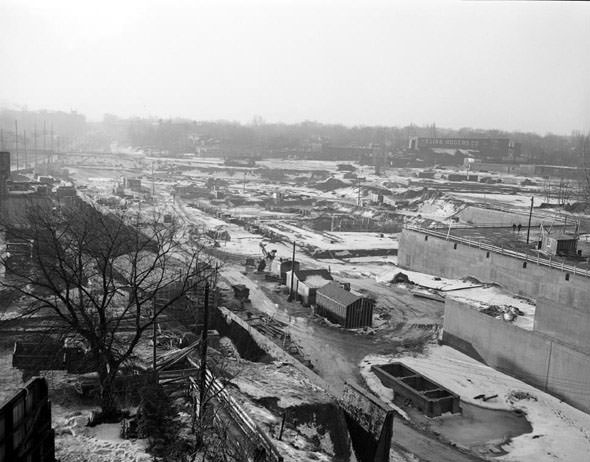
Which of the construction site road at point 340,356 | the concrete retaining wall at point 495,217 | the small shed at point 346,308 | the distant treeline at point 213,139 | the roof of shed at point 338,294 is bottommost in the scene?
the construction site road at point 340,356

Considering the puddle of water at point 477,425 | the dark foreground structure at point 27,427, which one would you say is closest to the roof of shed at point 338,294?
the puddle of water at point 477,425

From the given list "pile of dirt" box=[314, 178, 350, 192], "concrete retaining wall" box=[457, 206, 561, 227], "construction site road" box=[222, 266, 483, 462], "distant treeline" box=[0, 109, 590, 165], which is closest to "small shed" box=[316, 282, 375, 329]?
"construction site road" box=[222, 266, 483, 462]

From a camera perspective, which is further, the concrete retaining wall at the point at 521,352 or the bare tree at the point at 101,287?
the concrete retaining wall at the point at 521,352

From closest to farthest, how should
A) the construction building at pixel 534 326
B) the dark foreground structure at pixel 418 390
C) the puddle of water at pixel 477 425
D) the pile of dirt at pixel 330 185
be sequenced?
the puddle of water at pixel 477 425
the dark foreground structure at pixel 418 390
the construction building at pixel 534 326
the pile of dirt at pixel 330 185

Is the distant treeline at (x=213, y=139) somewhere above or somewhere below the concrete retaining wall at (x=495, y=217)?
above

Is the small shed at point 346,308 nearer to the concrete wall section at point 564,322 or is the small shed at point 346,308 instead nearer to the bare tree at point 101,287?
the bare tree at point 101,287

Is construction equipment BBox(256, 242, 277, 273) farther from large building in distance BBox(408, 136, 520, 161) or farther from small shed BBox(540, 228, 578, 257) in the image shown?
large building in distance BBox(408, 136, 520, 161)

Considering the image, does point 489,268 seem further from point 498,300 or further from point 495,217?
point 495,217
